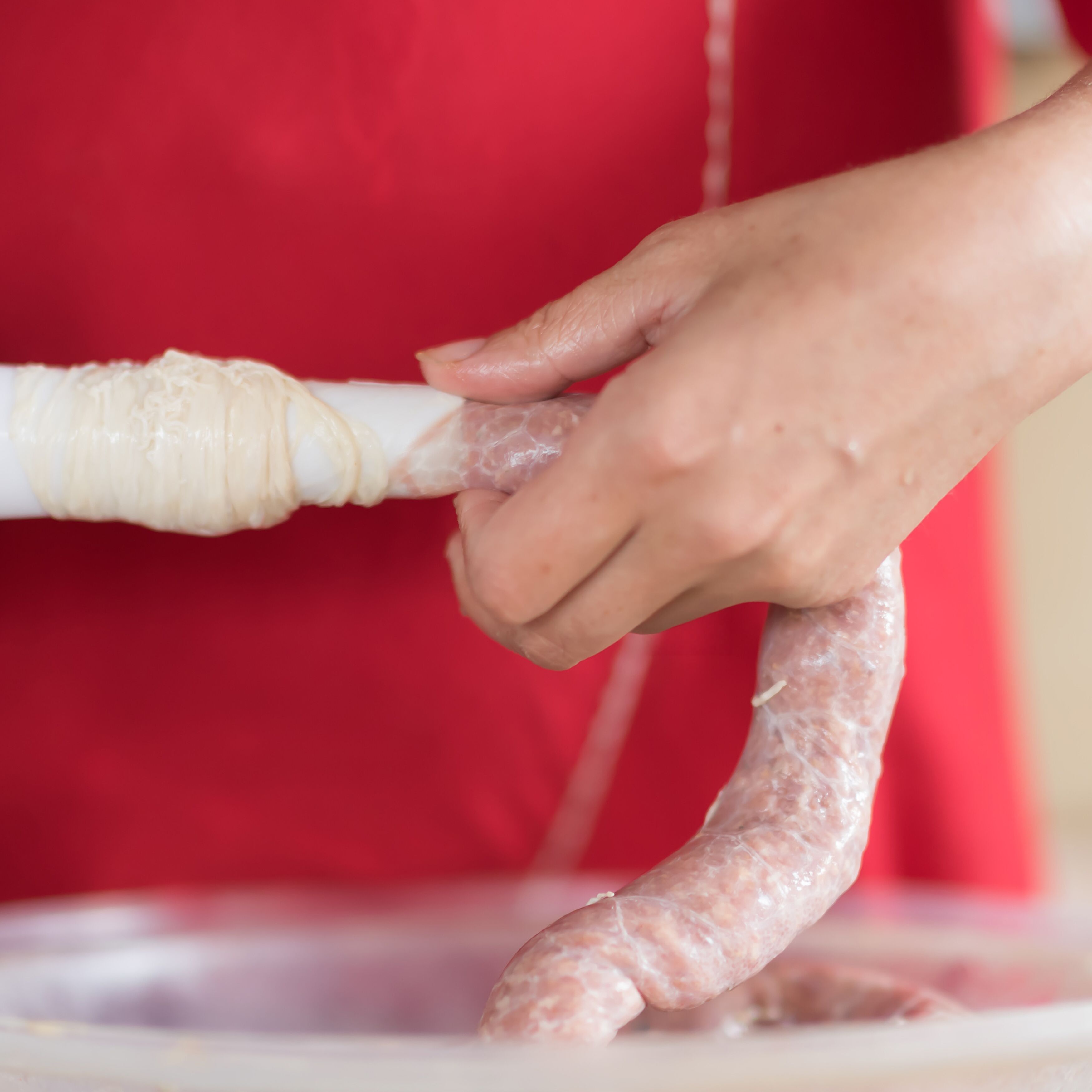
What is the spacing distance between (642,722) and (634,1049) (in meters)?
0.43

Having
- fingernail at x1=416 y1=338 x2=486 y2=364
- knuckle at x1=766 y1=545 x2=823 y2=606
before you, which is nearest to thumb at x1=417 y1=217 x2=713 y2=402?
fingernail at x1=416 y1=338 x2=486 y2=364

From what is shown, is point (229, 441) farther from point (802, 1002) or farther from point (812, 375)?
point (802, 1002)

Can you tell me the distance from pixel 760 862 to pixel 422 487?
0.70ft

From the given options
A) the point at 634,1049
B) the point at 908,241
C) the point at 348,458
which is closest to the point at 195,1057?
the point at 634,1049

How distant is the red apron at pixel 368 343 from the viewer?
0.61 meters

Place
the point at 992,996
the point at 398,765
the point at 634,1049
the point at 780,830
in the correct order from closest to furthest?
the point at 634,1049, the point at 780,830, the point at 992,996, the point at 398,765

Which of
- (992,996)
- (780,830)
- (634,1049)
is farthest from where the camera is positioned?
(992,996)

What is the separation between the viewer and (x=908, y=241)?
386 millimetres

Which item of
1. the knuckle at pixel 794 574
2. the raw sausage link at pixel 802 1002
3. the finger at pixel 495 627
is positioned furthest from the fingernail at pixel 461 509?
the raw sausage link at pixel 802 1002

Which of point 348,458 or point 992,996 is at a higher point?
point 348,458

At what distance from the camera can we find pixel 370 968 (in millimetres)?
762

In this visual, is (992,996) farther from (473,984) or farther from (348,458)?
(348,458)

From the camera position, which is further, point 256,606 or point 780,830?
point 256,606

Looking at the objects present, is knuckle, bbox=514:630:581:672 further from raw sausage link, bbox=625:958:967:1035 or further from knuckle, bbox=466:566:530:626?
raw sausage link, bbox=625:958:967:1035
